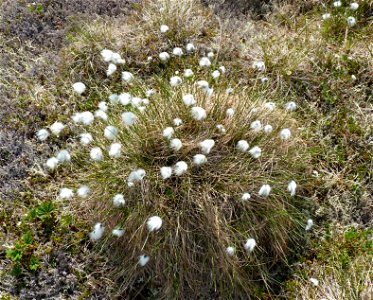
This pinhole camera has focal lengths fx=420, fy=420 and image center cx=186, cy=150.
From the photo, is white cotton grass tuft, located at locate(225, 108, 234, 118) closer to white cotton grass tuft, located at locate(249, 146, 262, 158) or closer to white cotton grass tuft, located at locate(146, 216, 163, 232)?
white cotton grass tuft, located at locate(249, 146, 262, 158)

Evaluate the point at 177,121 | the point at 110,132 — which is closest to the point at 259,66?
the point at 177,121

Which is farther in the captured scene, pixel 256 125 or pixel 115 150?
pixel 256 125

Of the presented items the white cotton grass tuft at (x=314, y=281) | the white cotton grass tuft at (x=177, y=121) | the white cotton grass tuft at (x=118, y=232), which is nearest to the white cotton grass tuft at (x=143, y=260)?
the white cotton grass tuft at (x=118, y=232)

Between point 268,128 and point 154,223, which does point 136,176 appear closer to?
point 154,223

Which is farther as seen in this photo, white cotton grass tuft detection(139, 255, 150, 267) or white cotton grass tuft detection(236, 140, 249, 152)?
white cotton grass tuft detection(236, 140, 249, 152)

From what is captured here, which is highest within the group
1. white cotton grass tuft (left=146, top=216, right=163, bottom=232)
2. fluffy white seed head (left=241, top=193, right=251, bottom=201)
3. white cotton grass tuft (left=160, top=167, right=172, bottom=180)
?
white cotton grass tuft (left=160, top=167, right=172, bottom=180)

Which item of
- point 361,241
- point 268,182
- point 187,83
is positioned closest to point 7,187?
point 187,83

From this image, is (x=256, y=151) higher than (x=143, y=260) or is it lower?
higher

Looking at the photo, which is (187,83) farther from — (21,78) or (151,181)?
(21,78)

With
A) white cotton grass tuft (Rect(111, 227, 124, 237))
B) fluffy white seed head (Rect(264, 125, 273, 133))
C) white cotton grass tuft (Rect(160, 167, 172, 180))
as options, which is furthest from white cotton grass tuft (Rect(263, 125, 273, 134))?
white cotton grass tuft (Rect(111, 227, 124, 237))
